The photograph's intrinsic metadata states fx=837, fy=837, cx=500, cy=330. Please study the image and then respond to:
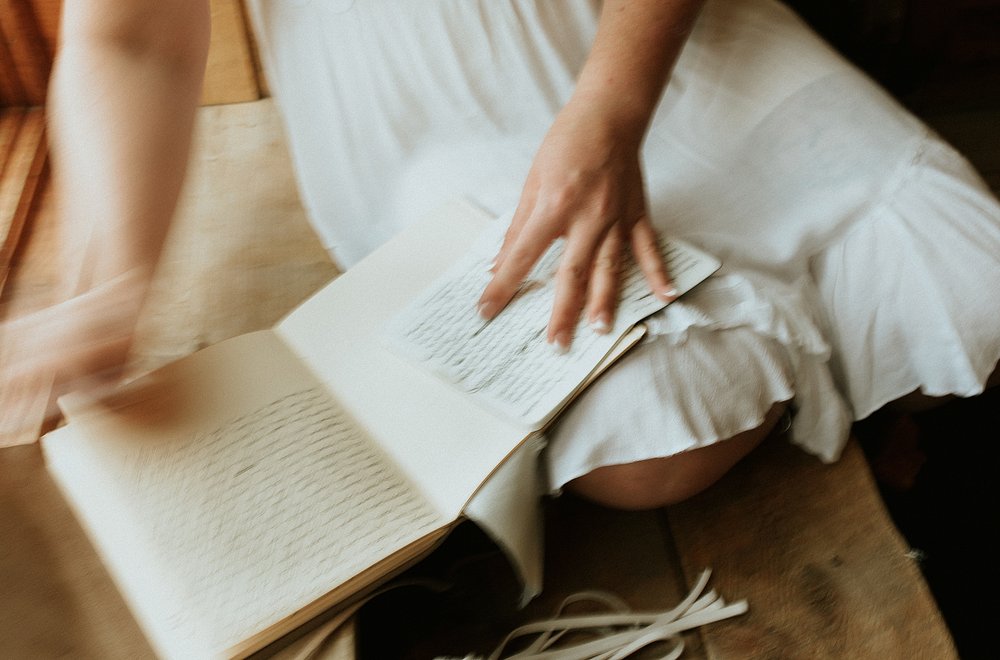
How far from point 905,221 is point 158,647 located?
0.72 meters

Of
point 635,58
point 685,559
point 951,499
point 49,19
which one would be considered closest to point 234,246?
point 49,19

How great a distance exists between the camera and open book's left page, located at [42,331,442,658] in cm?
59

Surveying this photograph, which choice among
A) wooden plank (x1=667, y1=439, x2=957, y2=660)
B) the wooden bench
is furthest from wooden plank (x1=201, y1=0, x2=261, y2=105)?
wooden plank (x1=667, y1=439, x2=957, y2=660)

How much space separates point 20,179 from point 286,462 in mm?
808

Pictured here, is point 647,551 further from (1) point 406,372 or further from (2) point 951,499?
(2) point 951,499

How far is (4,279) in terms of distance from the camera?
1066 millimetres

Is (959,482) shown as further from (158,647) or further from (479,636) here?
(158,647)

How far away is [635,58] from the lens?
794 mm

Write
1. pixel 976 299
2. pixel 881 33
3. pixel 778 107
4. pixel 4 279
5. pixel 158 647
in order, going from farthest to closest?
pixel 881 33 → pixel 4 279 → pixel 778 107 → pixel 976 299 → pixel 158 647

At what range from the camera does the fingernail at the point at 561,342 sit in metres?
0.69

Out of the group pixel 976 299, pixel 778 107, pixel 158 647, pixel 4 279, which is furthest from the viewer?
pixel 4 279

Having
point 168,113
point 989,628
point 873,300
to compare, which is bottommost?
point 989,628

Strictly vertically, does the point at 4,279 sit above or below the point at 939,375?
above

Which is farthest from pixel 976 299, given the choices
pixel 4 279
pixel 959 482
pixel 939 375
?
pixel 4 279
